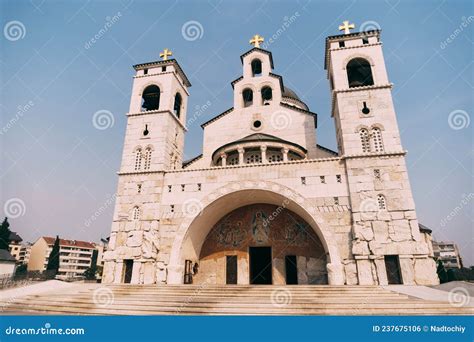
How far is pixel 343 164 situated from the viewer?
53.1ft

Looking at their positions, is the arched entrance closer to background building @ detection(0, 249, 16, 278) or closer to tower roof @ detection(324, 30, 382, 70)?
tower roof @ detection(324, 30, 382, 70)

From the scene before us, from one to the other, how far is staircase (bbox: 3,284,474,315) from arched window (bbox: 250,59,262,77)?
1945cm

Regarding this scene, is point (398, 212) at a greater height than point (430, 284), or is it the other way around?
point (398, 212)

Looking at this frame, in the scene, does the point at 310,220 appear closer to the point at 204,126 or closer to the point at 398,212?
the point at 398,212

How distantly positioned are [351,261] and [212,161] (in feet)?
39.4

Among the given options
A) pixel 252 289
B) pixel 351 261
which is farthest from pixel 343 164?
pixel 252 289

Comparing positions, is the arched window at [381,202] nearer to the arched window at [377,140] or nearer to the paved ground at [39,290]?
the arched window at [377,140]

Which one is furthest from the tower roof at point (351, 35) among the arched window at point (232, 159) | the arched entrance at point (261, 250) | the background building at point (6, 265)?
the background building at point (6, 265)

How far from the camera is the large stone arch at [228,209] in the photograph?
15.3 meters

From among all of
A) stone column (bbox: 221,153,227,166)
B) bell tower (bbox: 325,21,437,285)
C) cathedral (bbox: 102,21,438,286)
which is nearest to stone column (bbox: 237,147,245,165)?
cathedral (bbox: 102,21,438,286)

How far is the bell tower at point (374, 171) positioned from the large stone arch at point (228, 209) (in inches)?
65.6

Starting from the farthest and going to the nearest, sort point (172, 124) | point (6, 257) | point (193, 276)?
1. point (6, 257)
2. point (172, 124)
3. point (193, 276)

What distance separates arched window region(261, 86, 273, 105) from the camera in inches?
956

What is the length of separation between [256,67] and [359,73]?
362 inches
